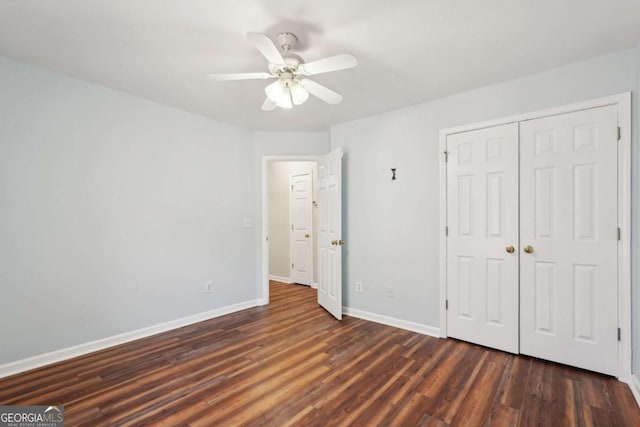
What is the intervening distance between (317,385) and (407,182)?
222cm

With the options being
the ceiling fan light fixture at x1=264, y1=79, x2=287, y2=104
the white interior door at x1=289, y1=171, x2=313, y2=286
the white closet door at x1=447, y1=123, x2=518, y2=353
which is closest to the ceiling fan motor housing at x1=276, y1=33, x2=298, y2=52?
the ceiling fan light fixture at x1=264, y1=79, x2=287, y2=104

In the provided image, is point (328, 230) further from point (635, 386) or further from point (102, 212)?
point (635, 386)

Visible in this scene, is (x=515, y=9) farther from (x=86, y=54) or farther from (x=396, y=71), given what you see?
(x=86, y=54)

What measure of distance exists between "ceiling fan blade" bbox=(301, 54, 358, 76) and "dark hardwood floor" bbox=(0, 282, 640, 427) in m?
2.17

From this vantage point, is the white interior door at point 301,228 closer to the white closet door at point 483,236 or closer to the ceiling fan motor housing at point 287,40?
the white closet door at point 483,236

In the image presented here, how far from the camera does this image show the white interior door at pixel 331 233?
3.75m

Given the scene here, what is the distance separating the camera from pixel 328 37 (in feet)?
6.76

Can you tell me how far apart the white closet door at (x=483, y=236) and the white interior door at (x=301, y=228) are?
9.60 feet

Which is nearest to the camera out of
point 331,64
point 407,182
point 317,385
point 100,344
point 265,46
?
point 265,46

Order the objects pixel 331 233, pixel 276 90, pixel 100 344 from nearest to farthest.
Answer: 1. pixel 276 90
2. pixel 100 344
3. pixel 331 233

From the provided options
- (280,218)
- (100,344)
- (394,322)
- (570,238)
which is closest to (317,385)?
(394,322)

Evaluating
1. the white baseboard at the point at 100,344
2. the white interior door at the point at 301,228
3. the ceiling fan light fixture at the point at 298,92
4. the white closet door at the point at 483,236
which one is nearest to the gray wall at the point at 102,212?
the white baseboard at the point at 100,344

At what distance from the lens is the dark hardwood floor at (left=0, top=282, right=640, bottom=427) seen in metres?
1.90

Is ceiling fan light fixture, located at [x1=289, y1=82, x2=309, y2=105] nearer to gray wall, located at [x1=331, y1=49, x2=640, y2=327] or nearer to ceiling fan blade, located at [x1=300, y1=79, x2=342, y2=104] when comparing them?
ceiling fan blade, located at [x1=300, y1=79, x2=342, y2=104]
